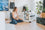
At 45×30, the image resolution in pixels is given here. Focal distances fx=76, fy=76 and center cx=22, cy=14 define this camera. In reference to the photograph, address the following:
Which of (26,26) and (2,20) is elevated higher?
(2,20)

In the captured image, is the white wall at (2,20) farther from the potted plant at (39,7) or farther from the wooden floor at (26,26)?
the potted plant at (39,7)

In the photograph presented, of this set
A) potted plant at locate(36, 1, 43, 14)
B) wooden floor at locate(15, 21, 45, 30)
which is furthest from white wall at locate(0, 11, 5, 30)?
potted plant at locate(36, 1, 43, 14)

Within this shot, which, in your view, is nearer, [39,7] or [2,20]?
[2,20]

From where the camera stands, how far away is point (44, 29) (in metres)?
2.16

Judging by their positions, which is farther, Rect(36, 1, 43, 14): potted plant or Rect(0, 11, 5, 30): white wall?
Rect(36, 1, 43, 14): potted plant

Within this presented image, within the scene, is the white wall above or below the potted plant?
below

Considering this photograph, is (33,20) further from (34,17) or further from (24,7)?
(24,7)

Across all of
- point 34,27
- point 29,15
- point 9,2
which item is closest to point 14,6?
point 9,2

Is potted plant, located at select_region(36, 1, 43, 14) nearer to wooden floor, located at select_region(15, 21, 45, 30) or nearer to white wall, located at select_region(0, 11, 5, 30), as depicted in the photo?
wooden floor, located at select_region(15, 21, 45, 30)

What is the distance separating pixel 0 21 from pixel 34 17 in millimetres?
829

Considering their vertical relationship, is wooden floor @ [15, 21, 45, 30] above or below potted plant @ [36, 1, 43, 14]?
below

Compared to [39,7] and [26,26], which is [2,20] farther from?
[39,7]

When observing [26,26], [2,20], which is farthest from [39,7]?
[2,20]

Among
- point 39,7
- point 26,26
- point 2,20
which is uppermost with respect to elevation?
point 39,7
